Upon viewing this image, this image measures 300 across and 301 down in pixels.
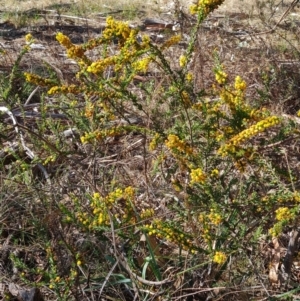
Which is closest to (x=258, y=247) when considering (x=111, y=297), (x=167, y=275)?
(x=167, y=275)

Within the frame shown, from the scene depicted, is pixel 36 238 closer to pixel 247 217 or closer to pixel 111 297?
pixel 111 297

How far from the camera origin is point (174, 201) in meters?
3.38

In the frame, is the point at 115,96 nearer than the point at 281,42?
Yes

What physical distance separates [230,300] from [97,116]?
4.78 feet

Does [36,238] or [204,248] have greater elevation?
[204,248]

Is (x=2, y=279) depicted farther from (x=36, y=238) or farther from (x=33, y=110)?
(x=33, y=110)

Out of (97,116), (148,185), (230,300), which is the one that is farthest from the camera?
(97,116)

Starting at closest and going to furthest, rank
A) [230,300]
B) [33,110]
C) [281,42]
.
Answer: [230,300], [33,110], [281,42]

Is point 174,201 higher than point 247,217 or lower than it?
lower

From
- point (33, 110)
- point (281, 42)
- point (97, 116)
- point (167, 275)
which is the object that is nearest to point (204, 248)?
point (167, 275)

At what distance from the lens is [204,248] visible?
2.92 meters

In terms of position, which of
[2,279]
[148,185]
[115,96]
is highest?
[115,96]

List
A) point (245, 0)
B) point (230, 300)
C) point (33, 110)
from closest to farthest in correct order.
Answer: point (230, 300)
point (33, 110)
point (245, 0)

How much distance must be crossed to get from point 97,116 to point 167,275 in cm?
119
